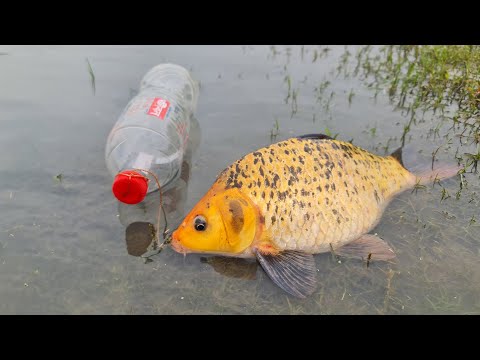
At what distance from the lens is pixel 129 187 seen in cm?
304

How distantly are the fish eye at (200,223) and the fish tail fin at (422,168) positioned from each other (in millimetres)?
2296

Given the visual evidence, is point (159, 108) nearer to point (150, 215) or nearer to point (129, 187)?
point (150, 215)

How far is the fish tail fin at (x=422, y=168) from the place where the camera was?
166 inches

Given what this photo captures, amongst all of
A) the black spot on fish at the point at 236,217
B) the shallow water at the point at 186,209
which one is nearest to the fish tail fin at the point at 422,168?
the shallow water at the point at 186,209

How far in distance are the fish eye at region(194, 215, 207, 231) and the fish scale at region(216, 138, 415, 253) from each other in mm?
347

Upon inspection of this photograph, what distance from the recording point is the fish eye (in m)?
3.13

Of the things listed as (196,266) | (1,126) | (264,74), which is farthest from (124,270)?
(264,74)

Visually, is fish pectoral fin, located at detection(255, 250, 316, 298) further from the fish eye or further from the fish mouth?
the fish mouth

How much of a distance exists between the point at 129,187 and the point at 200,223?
63cm

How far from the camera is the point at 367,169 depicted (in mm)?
3723

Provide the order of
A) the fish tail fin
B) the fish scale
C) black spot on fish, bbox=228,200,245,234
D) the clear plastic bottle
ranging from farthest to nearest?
the fish tail fin, the clear plastic bottle, the fish scale, black spot on fish, bbox=228,200,245,234

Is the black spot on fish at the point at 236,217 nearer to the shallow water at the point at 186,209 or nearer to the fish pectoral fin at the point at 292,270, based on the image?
the fish pectoral fin at the point at 292,270

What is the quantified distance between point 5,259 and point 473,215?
170 inches

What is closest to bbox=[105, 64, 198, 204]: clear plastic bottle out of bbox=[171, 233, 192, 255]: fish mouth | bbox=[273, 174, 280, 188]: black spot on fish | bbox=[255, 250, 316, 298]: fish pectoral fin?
bbox=[171, 233, 192, 255]: fish mouth
